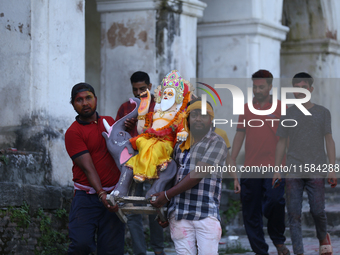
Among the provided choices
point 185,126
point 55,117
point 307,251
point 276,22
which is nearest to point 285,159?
point 307,251

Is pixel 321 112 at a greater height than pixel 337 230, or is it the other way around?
pixel 321 112

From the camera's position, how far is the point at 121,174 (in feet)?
15.2

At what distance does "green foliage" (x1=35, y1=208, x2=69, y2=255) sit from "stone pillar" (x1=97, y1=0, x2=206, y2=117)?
2500mm

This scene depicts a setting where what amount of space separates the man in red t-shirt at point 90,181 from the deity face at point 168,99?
0.54m

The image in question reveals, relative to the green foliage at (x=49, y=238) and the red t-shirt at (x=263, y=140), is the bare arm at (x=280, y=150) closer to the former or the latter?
the red t-shirt at (x=263, y=140)

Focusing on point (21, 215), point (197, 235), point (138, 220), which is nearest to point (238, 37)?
point (138, 220)

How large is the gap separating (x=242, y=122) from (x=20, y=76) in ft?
7.77

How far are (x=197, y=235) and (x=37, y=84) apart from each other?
8.98ft

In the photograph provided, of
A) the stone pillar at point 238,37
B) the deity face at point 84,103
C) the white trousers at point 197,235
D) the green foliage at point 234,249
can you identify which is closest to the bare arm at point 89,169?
the deity face at point 84,103

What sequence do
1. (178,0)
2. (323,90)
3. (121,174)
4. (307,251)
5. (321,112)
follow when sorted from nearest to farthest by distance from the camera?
(121,174)
(321,112)
(307,251)
(178,0)
(323,90)

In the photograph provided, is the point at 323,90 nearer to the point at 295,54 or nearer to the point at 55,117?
the point at 295,54

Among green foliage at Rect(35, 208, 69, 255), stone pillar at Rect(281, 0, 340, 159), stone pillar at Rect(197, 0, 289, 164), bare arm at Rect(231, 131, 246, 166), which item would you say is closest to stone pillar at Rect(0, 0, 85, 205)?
green foliage at Rect(35, 208, 69, 255)

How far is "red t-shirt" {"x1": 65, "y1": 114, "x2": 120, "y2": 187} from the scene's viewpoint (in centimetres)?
470

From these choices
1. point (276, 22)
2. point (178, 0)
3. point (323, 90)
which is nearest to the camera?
point (178, 0)
